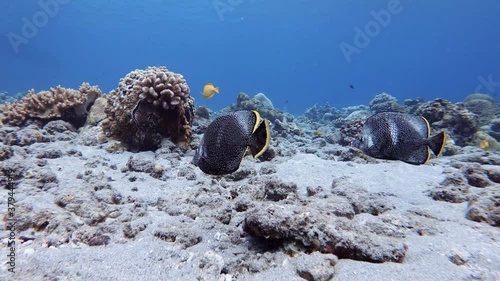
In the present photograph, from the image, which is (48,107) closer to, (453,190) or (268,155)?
(268,155)

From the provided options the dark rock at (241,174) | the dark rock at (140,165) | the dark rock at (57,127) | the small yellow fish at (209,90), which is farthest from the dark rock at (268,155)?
the dark rock at (57,127)

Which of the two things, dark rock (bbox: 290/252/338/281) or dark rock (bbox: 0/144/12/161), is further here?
dark rock (bbox: 0/144/12/161)

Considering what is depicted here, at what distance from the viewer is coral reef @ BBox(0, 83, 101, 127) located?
7.80 meters

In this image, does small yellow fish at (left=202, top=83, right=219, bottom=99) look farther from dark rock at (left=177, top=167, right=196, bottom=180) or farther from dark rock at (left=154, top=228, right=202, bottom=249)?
dark rock at (left=154, top=228, right=202, bottom=249)

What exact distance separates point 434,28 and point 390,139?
157315mm

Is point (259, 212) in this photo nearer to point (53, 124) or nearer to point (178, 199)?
point (178, 199)

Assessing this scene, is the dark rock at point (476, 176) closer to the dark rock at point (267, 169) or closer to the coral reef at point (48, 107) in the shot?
the dark rock at point (267, 169)

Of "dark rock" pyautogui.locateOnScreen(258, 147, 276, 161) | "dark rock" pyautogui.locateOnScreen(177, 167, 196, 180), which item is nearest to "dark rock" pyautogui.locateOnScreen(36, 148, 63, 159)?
"dark rock" pyautogui.locateOnScreen(177, 167, 196, 180)

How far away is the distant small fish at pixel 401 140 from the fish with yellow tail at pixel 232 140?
46.0 inches

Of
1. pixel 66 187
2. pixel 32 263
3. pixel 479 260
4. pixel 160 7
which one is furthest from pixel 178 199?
pixel 160 7

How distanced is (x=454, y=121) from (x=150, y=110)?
421 inches

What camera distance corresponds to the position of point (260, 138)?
233 cm

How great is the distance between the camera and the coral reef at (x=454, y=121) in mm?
9977

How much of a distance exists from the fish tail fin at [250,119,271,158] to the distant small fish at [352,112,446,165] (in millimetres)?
1120
